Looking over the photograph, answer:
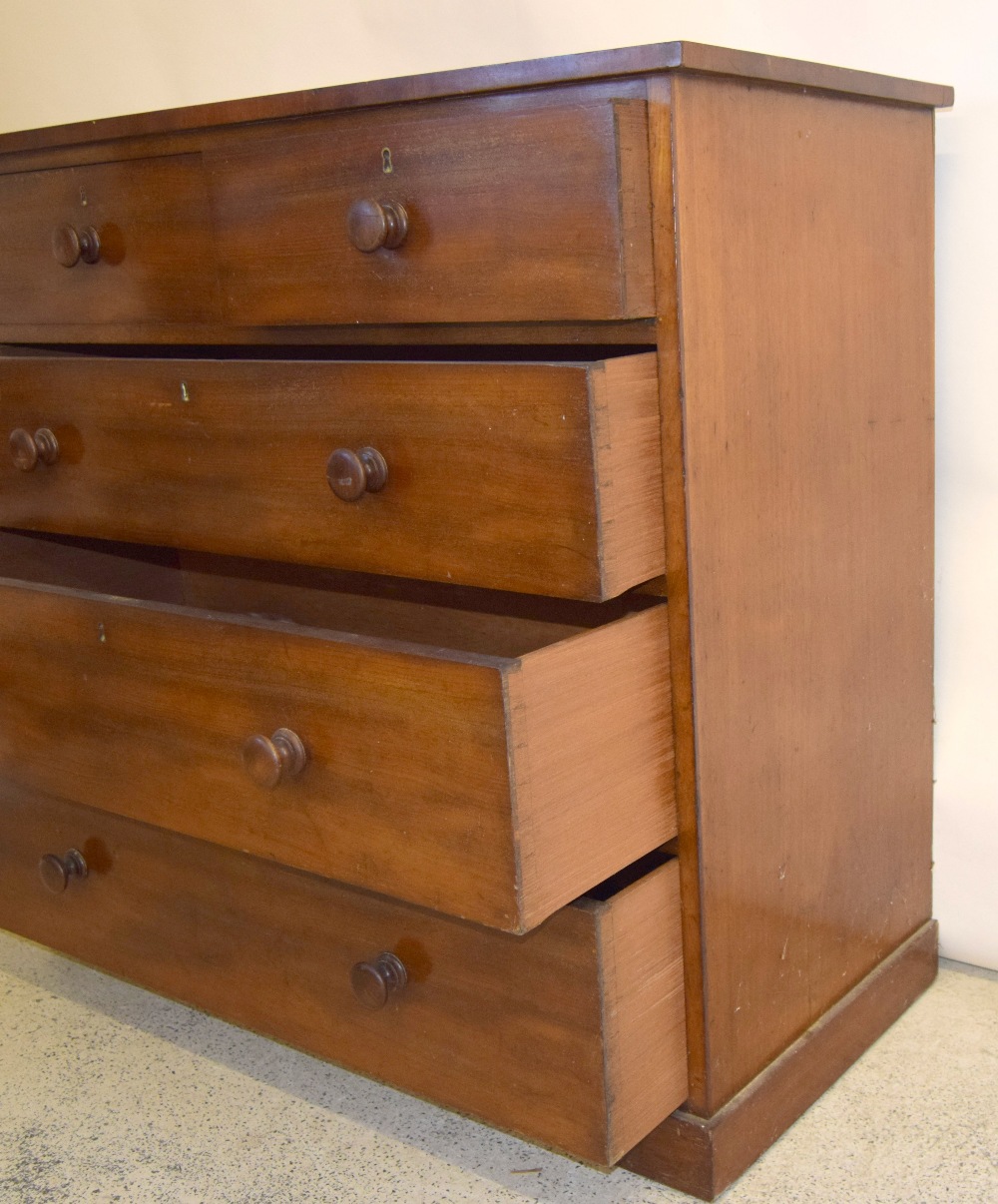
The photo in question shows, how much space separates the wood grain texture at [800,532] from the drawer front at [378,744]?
0.08 meters

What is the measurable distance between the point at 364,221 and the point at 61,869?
0.67m

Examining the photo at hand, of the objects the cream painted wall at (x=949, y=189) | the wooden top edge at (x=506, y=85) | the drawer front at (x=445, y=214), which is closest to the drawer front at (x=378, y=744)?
the drawer front at (x=445, y=214)

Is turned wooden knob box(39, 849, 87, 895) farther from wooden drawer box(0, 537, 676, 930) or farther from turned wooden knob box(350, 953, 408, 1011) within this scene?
turned wooden knob box(350, 953, 408, 1011)

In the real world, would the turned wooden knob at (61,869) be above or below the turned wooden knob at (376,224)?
below

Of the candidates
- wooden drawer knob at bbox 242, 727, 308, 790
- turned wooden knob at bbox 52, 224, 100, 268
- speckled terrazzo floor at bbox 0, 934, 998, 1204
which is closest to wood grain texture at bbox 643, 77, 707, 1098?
speckled terrazzo floor at bbox 0, 934, 998, 1204

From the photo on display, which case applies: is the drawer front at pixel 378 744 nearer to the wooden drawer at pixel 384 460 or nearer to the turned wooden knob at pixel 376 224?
the wooden drawer at pixel 384 460

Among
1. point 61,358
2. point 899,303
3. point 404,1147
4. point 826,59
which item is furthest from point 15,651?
point 826,59

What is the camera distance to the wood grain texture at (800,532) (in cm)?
91

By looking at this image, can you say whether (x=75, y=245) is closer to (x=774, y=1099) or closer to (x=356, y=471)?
(x=356, y=471)

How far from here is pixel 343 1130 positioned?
1.13m

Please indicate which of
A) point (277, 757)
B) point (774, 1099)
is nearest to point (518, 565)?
point (277, 757)

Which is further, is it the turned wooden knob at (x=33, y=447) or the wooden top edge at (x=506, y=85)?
the turned wooden knob at (x=33, y=447)

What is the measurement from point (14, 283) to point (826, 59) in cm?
77

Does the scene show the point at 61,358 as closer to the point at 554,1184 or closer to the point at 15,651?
the point at 15,651
